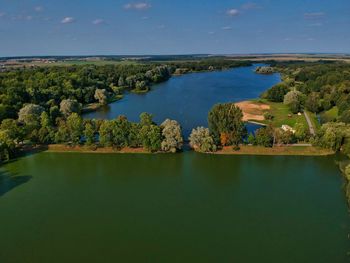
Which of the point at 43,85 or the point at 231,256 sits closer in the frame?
the point at 231,256

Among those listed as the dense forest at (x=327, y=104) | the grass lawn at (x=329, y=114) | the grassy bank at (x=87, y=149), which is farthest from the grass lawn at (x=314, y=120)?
the grassy bank at (x=87, y=149)

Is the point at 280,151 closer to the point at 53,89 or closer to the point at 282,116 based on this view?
the point at 282,116

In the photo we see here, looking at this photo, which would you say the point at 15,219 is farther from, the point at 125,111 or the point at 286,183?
the point at 125,111

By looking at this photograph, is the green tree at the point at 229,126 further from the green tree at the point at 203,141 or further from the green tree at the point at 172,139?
the green tree at the point at 172,139

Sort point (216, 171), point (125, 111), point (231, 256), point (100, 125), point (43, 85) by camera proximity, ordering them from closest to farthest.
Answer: point (231, 256)
point (216, 171)
point (100, 125)
point (125, 111)
point (43, 85)

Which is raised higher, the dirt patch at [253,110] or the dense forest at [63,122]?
the dense forest at [63,122]

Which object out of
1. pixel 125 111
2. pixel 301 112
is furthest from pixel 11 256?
pixel 301 112

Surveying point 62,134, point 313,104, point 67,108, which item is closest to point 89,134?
point 62,134

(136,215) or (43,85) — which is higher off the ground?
(43,85)
